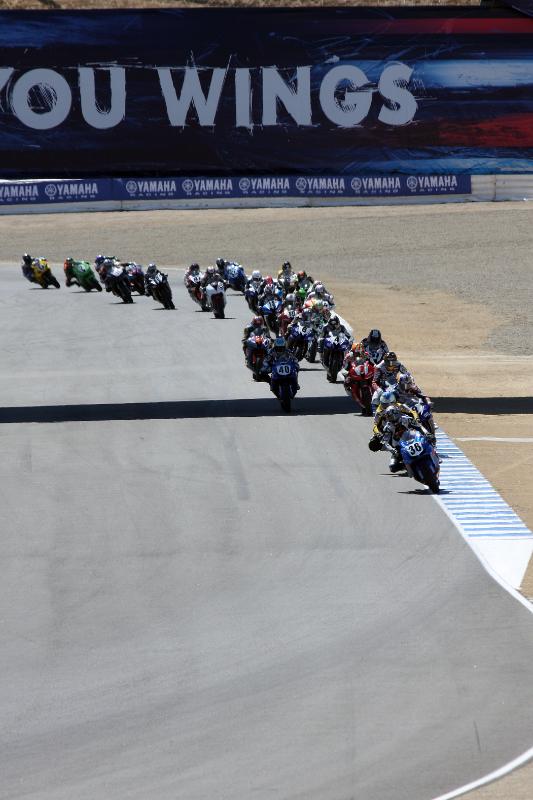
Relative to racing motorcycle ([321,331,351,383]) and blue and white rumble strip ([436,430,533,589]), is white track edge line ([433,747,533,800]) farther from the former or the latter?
racing motorcycle ([321,331,351,383])

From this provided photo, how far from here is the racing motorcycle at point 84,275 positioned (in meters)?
49.9

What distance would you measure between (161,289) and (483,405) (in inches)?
690

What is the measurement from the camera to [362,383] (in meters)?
27.7

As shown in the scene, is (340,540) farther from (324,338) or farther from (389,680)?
(324,338)

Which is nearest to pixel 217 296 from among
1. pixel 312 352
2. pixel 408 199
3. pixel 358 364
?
pixel 312 352

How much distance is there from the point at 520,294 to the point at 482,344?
9506mm

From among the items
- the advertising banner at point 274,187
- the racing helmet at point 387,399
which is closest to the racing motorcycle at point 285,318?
the racing helmet at point 387,399

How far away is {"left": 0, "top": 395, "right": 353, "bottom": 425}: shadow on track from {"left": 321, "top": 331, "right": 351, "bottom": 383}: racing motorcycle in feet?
5.41

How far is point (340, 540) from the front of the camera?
19188mm

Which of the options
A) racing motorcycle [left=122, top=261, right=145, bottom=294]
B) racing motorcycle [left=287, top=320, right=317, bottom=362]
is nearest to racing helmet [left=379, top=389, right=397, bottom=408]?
racing motorcycle [left=287, top=320, right=317, bottom=362]

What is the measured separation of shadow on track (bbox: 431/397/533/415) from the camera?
1129 inches

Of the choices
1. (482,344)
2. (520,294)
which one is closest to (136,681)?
(482,344)

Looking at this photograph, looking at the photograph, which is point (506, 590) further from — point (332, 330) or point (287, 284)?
point (287, 284)

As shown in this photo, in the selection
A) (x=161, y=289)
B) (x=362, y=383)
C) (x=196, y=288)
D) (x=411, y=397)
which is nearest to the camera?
(x=411, y=397)
